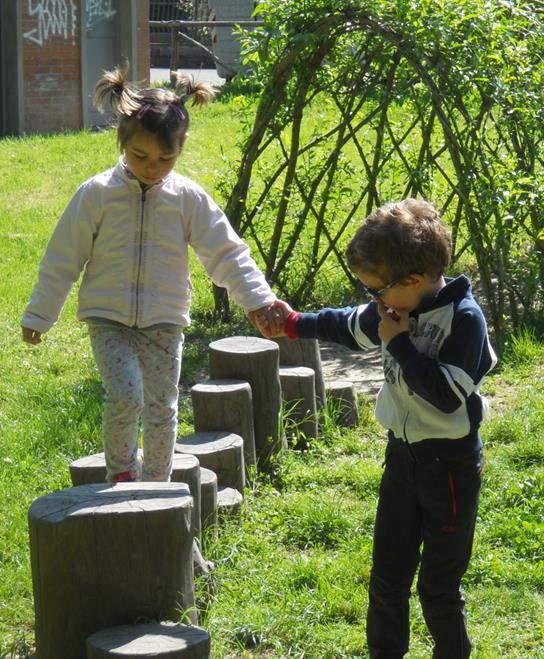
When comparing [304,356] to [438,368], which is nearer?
[438,368]

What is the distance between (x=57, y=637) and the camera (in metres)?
3.30

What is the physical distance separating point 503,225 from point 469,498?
3.91m

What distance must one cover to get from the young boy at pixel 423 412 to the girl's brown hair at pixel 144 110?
42.3 inches

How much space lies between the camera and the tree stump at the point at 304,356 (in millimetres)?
6039

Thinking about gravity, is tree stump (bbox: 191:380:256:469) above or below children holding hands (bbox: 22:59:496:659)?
below

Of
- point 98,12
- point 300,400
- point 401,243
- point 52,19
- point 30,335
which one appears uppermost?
point 98,12

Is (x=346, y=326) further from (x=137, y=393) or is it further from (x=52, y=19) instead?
(x=52, y=19)

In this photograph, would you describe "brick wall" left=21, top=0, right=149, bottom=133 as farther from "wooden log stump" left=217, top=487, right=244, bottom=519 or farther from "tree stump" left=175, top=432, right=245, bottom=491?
"wooden log stump" left=217, top=487, right=244, bottom=519

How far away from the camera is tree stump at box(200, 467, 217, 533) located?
4.41 meters

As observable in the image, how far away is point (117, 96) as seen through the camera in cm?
408

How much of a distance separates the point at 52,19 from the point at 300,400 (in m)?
11.9

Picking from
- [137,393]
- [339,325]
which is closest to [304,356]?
[137,393]

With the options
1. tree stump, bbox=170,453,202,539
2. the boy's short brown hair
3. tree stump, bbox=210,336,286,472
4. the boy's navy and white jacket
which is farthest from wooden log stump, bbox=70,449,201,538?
the boy's short brown hair

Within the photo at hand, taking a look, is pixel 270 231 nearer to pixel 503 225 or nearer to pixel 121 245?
pixel 503 225
